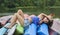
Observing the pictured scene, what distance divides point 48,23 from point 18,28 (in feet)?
0.91

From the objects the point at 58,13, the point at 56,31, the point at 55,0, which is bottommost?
the point at 58,13

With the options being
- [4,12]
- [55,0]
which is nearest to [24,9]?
[4,12]

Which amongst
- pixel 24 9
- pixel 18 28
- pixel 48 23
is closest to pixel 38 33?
pixel 18 28

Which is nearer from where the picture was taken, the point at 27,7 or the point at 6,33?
the point at 6,33

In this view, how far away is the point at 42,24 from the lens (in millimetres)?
1341

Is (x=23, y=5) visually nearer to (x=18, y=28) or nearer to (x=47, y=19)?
(x=47, y=19)

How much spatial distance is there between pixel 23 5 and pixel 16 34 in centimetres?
157

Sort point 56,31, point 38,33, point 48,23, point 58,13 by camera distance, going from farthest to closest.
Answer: point 58,13 < point 48,23 < point 56,31 < point 38,33

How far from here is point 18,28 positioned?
1.19 metres

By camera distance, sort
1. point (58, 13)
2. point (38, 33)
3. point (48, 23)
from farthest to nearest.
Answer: point (58, 13), point (48, 23), point (38, 33)

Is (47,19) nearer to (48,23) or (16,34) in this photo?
(48,23)

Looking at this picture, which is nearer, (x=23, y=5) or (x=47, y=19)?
(x=47, y=19)

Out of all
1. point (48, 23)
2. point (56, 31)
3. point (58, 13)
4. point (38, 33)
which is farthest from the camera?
point (58, 13)

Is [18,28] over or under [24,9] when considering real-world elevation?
over
